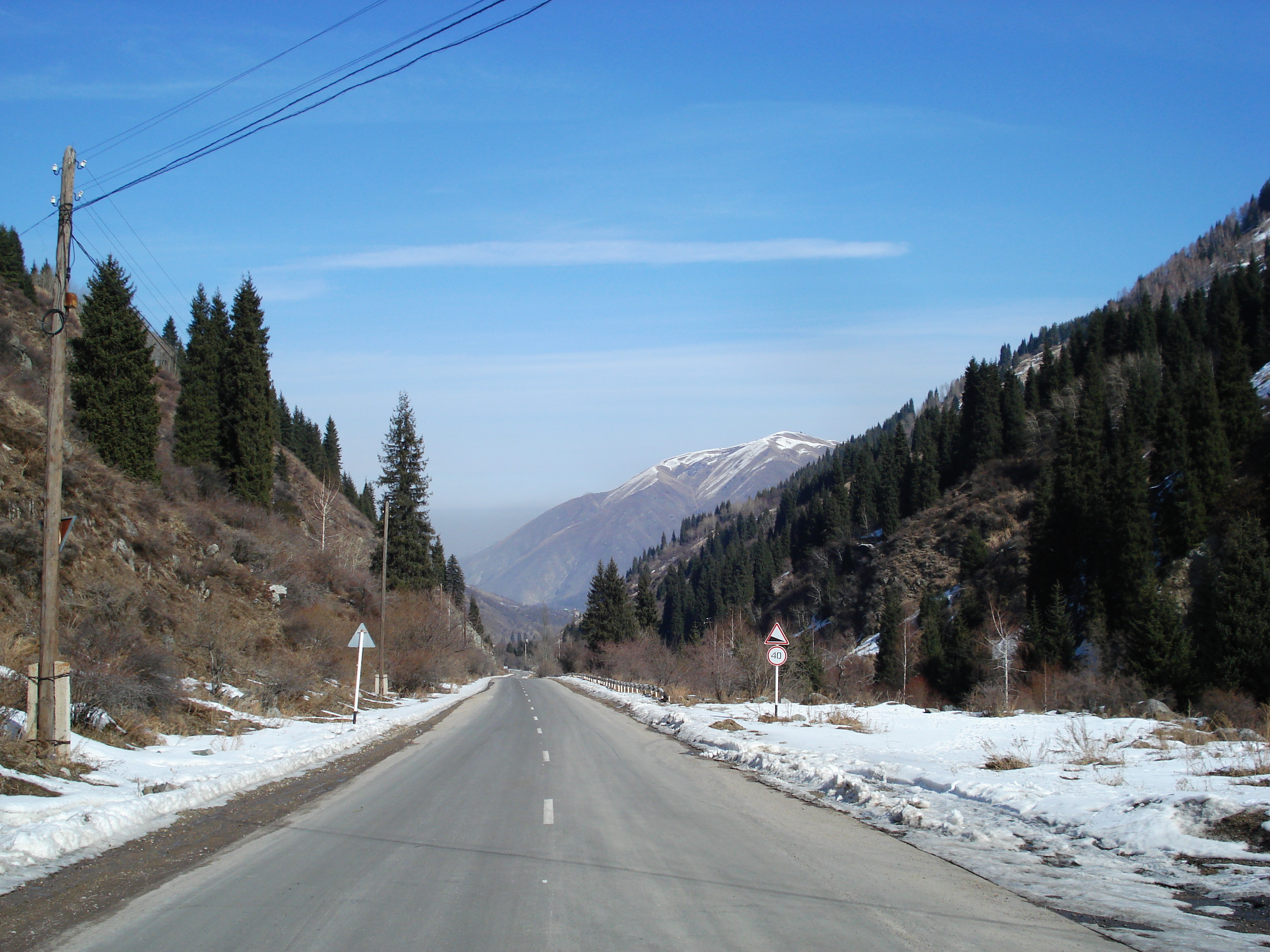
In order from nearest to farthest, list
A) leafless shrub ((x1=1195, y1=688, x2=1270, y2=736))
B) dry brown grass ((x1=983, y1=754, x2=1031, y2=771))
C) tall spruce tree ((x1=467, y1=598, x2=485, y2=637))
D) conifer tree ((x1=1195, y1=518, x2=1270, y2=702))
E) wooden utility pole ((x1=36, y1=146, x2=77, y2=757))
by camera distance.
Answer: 1. wooden utility pole ((x1=36, y1=146, x2=77, y2=757))
2. dry brown grass ((x1=983, y1=754, x2=1031, y2=771))
3. leafless shrub ((x1=1195, y1=688, x2=1270, y2=736))
4. conifer tree ((x1=1195, y1=518, x2=1270, y2=702))
5. tall spruce tree ((x1=467, y1=598, x2=485, y2=637))

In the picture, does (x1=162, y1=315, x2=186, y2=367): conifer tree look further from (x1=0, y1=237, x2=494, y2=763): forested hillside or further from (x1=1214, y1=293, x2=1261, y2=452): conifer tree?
(x1=1214, y1=293, x2=1261, y2=452): conifer tree

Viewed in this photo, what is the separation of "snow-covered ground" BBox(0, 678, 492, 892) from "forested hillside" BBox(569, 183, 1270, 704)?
24307mm

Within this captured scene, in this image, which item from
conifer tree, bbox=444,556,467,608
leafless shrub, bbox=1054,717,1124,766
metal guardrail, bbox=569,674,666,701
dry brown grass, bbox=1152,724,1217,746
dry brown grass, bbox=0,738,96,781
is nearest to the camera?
dry brown grass, bbox=0,738,96,781

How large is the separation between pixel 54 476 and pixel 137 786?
188 inches

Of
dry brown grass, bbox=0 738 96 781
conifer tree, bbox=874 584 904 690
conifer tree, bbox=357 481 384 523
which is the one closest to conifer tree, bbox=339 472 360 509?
conifer tree, bbox=357 481 384 523

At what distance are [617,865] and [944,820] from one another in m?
4.46

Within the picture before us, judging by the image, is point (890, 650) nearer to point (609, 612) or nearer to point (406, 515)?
point (609, 612)

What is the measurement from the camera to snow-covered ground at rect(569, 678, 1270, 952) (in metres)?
6.68

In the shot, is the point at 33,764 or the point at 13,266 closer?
the point at 33,764

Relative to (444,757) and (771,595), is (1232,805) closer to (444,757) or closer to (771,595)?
(444,757)

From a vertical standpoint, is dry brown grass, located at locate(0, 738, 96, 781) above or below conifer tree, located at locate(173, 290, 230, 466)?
below

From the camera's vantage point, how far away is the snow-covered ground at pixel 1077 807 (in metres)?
6.68

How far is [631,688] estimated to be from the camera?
50250 mm

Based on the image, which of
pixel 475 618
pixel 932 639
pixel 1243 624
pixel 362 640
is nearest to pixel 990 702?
pixel 1243 624
